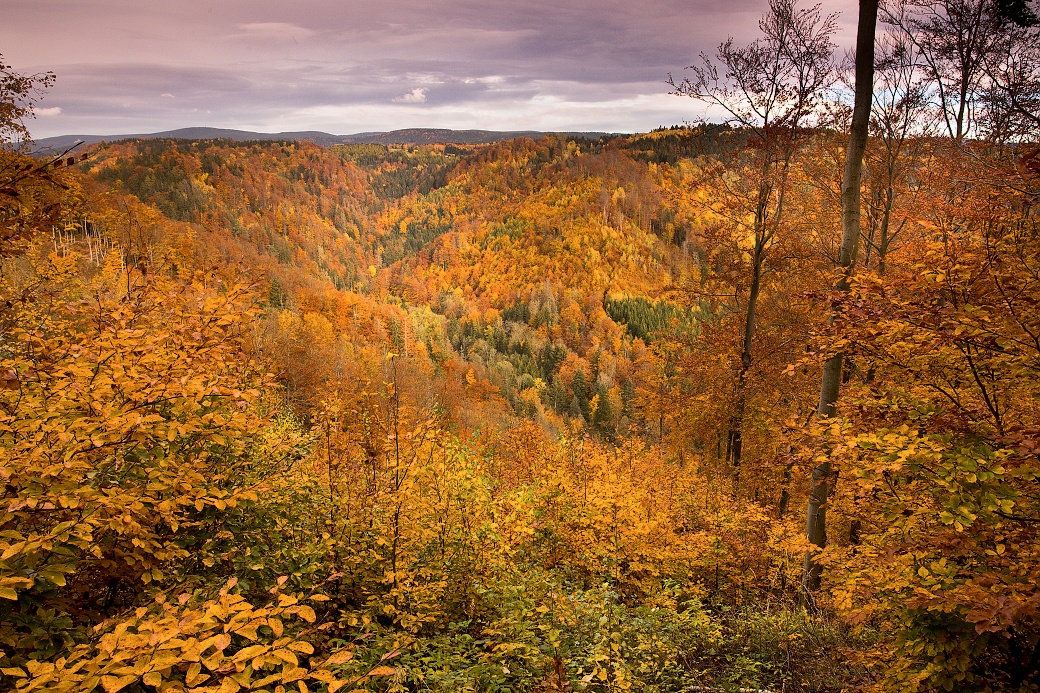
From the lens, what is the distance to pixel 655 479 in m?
14.8

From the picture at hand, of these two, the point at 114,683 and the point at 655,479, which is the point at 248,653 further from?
the point at 655,479

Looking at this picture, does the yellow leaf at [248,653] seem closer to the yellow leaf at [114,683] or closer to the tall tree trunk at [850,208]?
the yellow leaf at [114,683]

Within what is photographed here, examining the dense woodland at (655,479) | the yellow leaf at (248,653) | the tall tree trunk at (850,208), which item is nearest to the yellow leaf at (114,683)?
the dense woodland at (655,479)

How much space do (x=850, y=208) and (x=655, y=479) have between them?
949 centimetres

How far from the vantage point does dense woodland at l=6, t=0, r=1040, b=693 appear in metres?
3.03

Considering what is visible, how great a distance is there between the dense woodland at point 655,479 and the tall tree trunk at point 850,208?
16 centimetres

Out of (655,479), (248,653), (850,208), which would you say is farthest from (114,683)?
(655,479)

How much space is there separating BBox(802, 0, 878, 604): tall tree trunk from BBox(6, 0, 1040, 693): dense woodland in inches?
6.4

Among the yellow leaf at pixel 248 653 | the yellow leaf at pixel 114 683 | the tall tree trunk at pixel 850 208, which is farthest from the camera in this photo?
the tall tree trunk at pixel 850 208

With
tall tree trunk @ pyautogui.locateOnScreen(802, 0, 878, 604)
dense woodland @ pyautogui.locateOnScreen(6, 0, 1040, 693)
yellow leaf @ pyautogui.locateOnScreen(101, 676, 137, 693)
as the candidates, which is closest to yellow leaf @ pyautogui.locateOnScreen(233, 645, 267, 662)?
dense woodland @ pyautogui.locateOnScreen(6, 0, 1040, 693)

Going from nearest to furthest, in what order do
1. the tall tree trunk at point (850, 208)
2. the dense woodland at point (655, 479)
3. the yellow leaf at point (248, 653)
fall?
the yellow leaf at point (248, 653) < the dense woodland at point (655, 479) < the tall tree trunk at point (850, 208)

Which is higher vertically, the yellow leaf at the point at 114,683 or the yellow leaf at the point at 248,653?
the yellow leaf at the point at 114,683

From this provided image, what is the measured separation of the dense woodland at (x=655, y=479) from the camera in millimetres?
3033

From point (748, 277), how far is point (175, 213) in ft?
435
